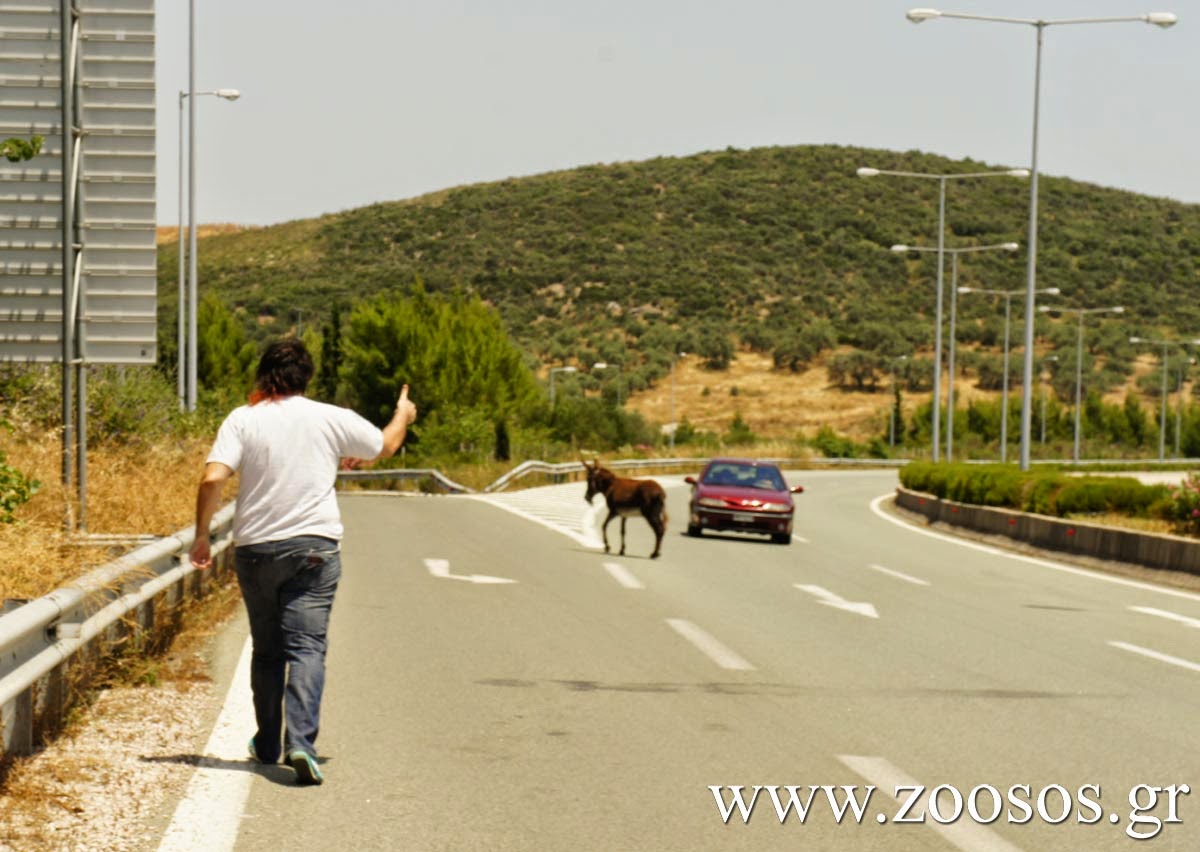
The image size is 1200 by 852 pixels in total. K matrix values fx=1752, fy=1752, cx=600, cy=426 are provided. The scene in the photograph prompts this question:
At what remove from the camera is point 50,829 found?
667 centimetres

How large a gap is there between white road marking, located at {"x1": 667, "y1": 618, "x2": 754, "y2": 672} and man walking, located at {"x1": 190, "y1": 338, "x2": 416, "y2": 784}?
15.2 feet

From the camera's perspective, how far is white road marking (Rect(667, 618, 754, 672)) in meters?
12.1

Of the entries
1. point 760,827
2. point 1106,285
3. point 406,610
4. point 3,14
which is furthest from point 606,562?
point 1106,285

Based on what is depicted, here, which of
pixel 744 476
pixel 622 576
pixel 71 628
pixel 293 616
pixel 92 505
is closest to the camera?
pixel 293 616

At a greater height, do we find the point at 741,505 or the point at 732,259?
the point at 732,259

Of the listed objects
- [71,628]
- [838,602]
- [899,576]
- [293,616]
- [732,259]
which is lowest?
[899,576]

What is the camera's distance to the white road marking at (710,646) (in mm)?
12117

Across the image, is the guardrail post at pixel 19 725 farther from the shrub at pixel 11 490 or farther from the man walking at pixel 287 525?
the shrub at pixel 11 490

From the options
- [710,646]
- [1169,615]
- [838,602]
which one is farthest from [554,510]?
[710,646]

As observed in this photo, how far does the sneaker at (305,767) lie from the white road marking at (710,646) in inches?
186

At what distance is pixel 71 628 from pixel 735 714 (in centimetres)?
367

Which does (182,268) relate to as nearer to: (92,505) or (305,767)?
(92,505)

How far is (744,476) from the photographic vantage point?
96.4ft

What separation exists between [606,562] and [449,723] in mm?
12758
